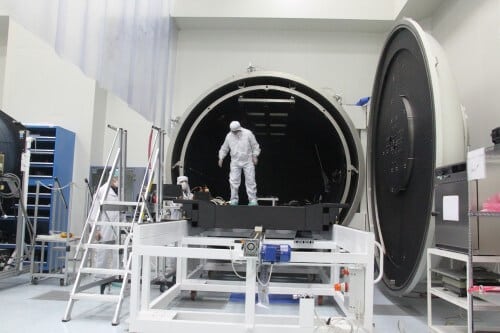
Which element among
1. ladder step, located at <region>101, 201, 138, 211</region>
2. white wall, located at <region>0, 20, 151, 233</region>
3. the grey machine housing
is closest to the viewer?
the grey machine housing

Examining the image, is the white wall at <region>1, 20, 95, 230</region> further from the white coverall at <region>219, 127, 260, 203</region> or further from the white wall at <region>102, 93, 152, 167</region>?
the white coverall at <region>219, 127, 260, 203</region>

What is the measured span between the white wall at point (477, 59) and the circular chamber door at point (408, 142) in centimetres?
74

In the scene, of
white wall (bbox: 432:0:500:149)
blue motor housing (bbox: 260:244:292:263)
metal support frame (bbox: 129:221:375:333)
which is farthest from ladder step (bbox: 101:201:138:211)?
white wall (bbox: 432:0:500:149)

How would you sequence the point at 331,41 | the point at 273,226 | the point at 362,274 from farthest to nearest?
1. the point at 331,41
2. the point at 273,226
3. the point at 362,274

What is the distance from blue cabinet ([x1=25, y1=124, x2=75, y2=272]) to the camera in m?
4.84

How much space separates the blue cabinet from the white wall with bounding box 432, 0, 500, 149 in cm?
441

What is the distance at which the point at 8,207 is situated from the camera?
4.53m

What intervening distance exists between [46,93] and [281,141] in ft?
10.7

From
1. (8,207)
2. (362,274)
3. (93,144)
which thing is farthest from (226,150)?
(362,274)

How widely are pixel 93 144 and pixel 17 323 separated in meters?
3.08

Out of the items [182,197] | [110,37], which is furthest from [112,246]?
[110,37]

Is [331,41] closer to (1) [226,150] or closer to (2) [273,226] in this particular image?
(1) [226,150]

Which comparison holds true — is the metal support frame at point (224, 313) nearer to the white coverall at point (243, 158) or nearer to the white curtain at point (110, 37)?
the white curtain at point (110, 37)

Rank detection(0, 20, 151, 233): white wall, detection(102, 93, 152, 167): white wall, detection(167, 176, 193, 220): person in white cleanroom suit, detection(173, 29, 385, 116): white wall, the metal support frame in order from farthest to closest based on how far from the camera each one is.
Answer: detection(102, 93, 152, 167): white wall
detection(0, 20, 151, 233): white wall
detection(173, 29, 385, 116): white wall
detection(167, 176, 193, 220): person in white cleanroom suit
the metal support frame
